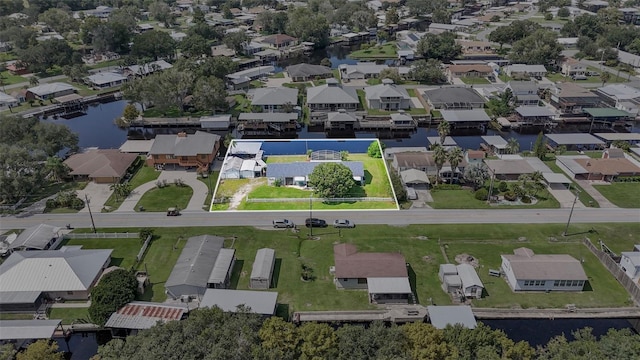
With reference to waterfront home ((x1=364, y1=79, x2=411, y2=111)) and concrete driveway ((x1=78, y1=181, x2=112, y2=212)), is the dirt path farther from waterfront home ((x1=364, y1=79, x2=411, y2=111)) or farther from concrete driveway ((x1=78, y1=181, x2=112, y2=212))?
waterfront home ((x1=364, y1=79, x2=411, y2=111))

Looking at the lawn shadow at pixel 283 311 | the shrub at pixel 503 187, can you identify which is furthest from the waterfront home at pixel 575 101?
the lawn shadow at pixel 283 311

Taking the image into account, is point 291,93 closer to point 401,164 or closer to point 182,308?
point 401,164

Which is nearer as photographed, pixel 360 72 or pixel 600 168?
pixel 600 168

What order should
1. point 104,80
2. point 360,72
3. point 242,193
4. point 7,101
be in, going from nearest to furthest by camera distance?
point 242,193
point 7,101
point 104,80
point 360,72

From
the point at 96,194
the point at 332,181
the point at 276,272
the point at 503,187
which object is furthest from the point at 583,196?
the point at 96,194

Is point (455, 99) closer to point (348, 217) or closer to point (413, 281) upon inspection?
point (348, 217)

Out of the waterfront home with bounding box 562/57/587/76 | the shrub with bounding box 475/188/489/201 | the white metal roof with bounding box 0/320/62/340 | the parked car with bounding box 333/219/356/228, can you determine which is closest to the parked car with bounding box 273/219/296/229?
the parked car with bounding box 333/219/356/228

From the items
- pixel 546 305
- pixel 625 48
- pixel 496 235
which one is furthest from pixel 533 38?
pixel 546 305

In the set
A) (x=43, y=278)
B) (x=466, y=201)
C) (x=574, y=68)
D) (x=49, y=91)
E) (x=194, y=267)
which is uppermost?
(x=49, y=91)
